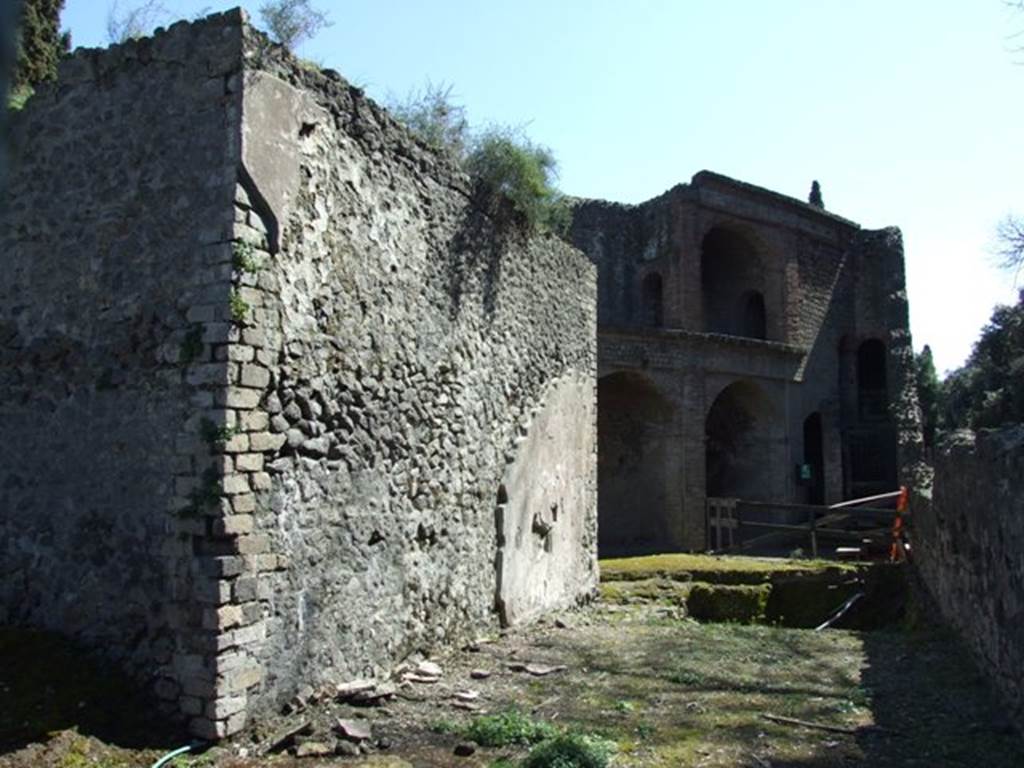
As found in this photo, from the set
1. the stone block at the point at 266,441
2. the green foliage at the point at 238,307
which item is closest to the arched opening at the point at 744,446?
the stone block at the point at 266,441

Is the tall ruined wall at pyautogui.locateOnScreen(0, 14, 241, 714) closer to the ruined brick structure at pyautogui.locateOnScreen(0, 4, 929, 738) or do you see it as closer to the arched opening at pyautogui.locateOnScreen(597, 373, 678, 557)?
the ruined brick structure at pyautogui.locateOnScreen(0, 4, 929, 738)

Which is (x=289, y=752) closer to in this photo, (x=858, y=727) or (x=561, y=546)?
(x=858, y=727)

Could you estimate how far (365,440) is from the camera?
666cm

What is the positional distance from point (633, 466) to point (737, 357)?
3.62m

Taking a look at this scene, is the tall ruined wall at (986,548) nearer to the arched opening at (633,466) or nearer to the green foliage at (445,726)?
the green foliage at (445,726)

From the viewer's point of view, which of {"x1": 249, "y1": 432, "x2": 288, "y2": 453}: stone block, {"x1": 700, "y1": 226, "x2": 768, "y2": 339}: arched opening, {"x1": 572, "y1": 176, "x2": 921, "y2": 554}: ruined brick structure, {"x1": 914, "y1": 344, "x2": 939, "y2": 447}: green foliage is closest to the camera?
{"x1": 249, "y1": 432, "x2": 288, "y2": 453}: stone block

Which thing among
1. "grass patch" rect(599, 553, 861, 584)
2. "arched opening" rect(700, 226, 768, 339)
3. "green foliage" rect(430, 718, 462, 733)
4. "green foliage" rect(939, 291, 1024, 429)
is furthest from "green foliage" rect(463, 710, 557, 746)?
"arched opening" rect(700, 226, 768, 339)

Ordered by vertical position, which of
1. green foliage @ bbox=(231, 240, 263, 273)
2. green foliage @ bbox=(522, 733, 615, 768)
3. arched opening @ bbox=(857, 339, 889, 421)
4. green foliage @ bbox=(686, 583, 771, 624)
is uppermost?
arched opening @ bbox=(857, 339, 889, 421)

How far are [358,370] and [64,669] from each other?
2685 mm

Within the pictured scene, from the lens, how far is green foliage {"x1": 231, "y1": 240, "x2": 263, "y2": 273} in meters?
5.29

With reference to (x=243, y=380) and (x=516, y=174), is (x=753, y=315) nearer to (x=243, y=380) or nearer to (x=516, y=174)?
(x=516, y=174)

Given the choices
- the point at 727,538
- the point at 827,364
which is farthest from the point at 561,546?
the point at 827,364

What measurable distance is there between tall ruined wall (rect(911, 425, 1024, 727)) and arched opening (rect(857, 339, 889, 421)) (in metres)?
16.3

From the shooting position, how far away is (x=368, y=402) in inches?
264
